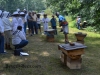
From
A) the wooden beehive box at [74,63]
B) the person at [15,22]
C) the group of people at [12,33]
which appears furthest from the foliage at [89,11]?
the wooden beehive box at [74,63]

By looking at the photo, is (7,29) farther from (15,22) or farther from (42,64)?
(42,64)

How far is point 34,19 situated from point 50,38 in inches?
109

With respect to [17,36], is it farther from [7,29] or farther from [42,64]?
[42,64]

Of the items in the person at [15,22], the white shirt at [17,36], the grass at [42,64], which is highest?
the person at [15,22]

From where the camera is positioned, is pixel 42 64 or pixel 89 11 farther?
pixel 89 11

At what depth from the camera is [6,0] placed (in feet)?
208

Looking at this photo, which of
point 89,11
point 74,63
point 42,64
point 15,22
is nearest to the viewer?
point 74,63

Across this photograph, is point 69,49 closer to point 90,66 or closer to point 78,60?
point 78,60

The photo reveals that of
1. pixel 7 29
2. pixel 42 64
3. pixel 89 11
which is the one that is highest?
pixel 89 11

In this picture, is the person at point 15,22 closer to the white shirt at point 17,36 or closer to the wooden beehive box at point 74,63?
the white shirt at point 17,36

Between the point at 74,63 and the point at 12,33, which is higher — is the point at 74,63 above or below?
below

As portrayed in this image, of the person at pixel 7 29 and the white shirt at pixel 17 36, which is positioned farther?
the person at pixel 7 29

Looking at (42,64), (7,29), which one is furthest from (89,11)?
(42,64)

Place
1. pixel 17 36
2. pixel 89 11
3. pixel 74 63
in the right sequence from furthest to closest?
pixel 89 11, pixel 17 36, pixel 74 63
